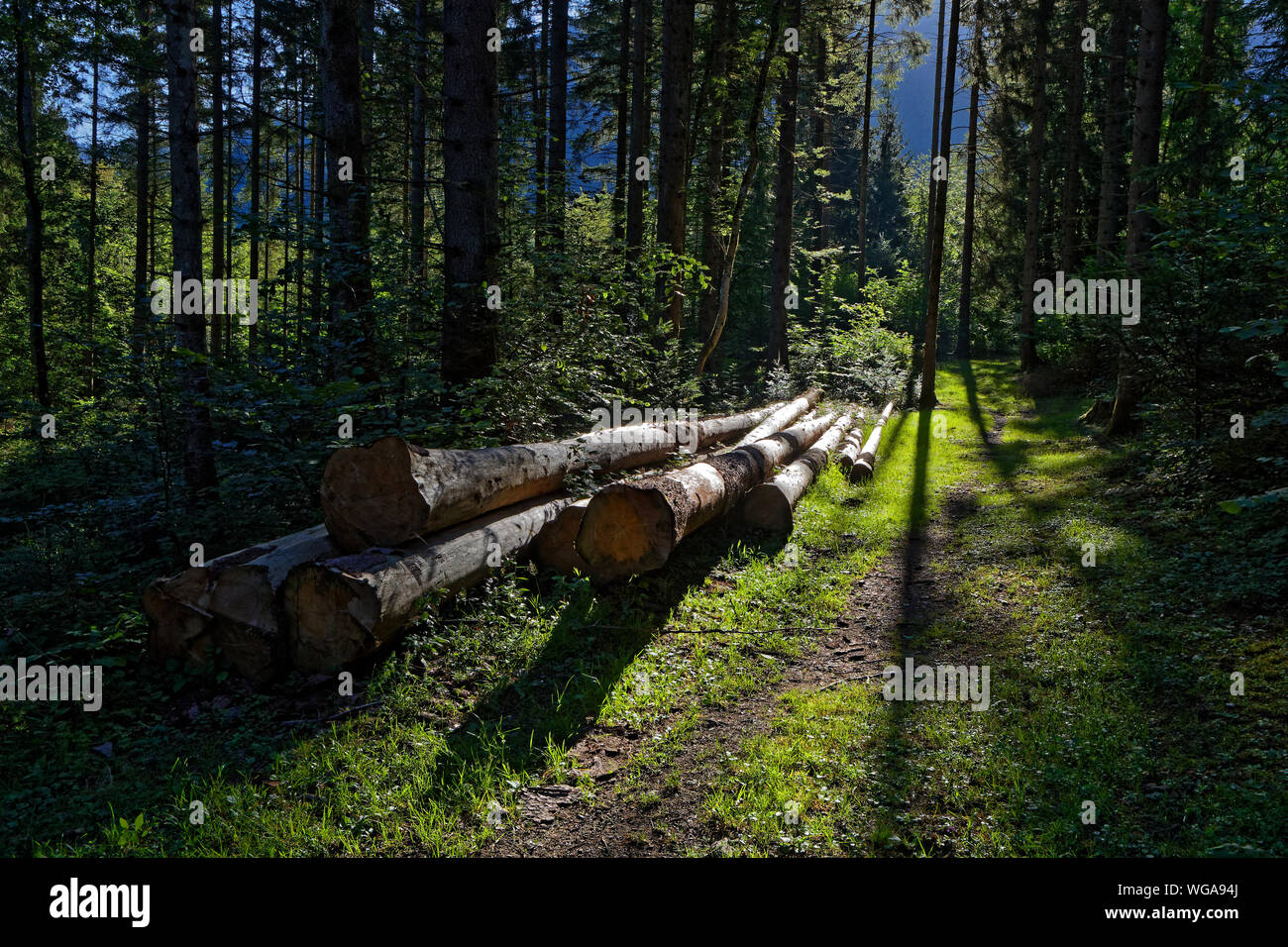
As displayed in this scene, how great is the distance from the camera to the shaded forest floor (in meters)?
3.27

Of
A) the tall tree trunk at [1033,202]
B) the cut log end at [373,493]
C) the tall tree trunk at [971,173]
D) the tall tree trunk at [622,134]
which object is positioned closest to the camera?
the cut log end at [373,493]

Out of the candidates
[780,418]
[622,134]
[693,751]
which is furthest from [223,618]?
[622,134]

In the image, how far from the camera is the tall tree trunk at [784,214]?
1906 cm

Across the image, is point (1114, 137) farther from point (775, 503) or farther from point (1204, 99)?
point (775, 503)

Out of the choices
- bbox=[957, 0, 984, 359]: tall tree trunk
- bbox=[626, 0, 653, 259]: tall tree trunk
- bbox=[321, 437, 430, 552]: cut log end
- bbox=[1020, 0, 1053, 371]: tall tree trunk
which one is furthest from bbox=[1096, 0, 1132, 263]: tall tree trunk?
bbox=[321, 437, 430, 552]: cut log end

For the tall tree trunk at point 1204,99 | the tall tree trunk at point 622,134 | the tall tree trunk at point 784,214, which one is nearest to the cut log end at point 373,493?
the tall tree trunk at point 622,134

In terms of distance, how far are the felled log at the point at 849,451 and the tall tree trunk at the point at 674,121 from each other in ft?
13.6

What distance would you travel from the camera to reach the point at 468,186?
25.0 feet

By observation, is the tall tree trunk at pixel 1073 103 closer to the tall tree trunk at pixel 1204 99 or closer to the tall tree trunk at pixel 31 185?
the tall tree trunk at pixel 1204 99

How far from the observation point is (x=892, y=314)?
1453 inches
